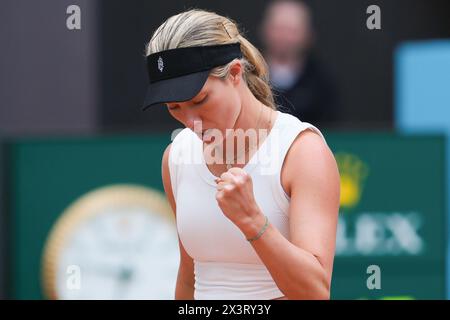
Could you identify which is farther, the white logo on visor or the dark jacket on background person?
the dark jacket on background person

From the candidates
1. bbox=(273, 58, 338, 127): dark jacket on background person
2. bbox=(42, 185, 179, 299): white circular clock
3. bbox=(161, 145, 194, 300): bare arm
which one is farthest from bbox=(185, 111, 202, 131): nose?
bbox=(273, 58, 338, 127): dark jacket on background person

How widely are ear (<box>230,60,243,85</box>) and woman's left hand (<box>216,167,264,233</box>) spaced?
36 cm

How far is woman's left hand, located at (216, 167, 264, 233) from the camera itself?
236 cm

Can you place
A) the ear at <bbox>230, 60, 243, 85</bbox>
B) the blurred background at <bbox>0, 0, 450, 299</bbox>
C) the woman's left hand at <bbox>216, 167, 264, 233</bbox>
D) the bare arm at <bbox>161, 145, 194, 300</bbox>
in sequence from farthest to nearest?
1. the blurred background at <bbox>0, 0, 450, 299</bbox>
2. the bare arm at <bbox>161, 145, 194, 300</bbox>
3. the ear at <bbox>230, 60, 243, 85</bbox>
4. the woman's left hand at <bbox>216, 167, 264, 233</bbox>

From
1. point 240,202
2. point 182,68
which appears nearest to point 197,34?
point 182,68

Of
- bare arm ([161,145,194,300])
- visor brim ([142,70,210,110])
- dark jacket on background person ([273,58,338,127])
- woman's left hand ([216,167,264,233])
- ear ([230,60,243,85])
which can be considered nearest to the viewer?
woman's left hand ([216,167,264,233])

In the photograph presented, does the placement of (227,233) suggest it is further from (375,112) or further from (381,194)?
(375,112)

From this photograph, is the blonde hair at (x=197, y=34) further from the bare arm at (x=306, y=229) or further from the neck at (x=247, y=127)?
the bare arm at (x=306, y=229)

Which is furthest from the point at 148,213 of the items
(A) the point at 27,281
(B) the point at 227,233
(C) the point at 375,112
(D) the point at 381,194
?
(B) the point at 227,233

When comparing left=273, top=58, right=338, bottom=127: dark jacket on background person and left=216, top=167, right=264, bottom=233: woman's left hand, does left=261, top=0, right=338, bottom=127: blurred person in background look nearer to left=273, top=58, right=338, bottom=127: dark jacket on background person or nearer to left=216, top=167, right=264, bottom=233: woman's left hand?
left=273, top=58, right=338, bottom=127: dark jacket on background person

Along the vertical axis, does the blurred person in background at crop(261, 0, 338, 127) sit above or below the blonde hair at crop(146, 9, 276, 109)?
below

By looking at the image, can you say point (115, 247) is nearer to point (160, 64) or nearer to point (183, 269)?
point (183, 269)

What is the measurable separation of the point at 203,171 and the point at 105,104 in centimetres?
405

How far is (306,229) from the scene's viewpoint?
2.48m
